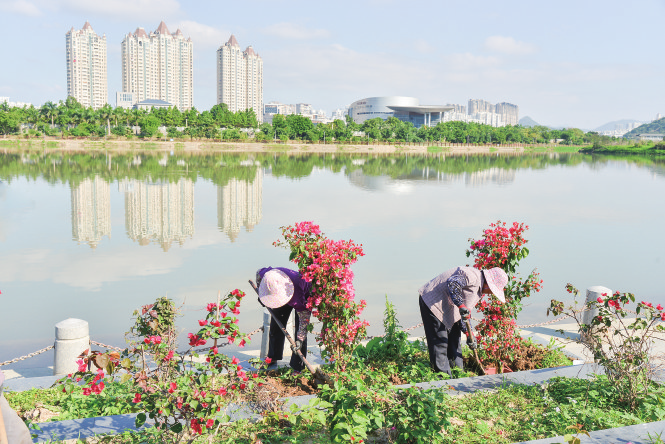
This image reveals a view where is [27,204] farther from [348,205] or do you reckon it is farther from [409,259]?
[409,259]

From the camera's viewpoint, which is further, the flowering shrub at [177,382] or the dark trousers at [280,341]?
the dark trousers at [280,341]

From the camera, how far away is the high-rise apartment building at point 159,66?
127m

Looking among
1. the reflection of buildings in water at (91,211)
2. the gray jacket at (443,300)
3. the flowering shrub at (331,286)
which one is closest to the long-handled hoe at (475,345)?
the gray jacket at (443,300)

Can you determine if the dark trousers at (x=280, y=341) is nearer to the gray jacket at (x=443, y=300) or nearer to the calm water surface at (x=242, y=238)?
the gray jacket at (x=443, y=300)

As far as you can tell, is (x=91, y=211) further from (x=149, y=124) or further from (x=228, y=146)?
(x=149, y=124)

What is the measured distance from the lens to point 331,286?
400 cm

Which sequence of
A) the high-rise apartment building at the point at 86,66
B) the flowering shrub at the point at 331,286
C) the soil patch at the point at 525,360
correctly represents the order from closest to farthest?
the flowering shrub at the point at 331,286
the soil patch at the point at 525,360
the high-rise apartment building at the point at 86,66

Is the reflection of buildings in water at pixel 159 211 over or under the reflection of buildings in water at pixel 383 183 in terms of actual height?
under

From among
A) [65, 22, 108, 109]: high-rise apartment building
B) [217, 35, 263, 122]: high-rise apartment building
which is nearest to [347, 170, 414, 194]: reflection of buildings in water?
[217, 35, 263, 122]: high-rise apartment building

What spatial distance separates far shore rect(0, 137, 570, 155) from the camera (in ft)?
178

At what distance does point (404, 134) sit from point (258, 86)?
80640 mm

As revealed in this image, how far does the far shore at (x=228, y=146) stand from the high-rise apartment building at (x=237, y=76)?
62598 mm

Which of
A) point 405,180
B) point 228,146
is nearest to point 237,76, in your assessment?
point 228,146

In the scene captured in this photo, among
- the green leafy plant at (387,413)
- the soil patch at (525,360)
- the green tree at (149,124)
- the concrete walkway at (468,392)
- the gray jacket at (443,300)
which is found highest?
the green tree at (149,124)
